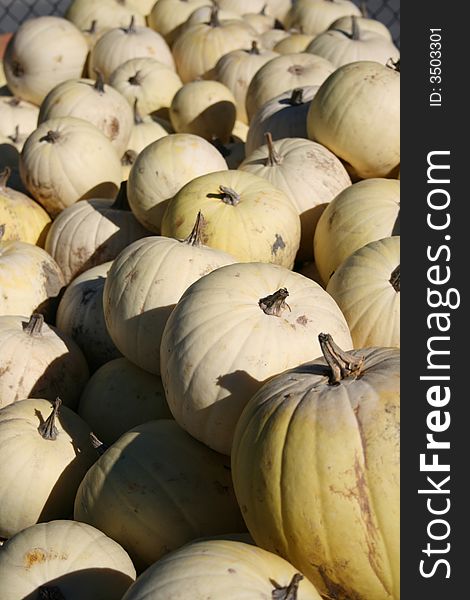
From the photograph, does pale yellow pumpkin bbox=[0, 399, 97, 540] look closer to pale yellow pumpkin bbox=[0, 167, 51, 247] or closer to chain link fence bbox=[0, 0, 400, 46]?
pale yellow pumpkin bbox=[0, 167, 51, 247]

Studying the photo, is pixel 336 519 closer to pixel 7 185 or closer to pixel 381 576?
pixel 381 576

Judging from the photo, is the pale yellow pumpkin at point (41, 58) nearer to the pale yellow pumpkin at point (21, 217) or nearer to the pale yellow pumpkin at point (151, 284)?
the pale yellow pumpkin at point (21, 217)

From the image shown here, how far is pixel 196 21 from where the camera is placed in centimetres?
568

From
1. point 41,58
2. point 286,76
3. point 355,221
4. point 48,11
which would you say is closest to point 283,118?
point 286,76

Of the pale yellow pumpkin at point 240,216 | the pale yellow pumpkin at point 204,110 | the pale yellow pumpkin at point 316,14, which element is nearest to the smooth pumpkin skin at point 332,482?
the pale yellow pumpkin at point 240,216

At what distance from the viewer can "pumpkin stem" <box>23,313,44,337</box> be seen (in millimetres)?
2932

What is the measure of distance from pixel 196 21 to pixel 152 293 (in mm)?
3559

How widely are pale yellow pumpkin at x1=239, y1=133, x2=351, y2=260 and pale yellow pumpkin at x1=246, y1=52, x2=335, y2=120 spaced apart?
0.94 metres

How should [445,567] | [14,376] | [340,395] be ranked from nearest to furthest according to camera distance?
1. [445,567]
2. [340,395]
3. [14,376]

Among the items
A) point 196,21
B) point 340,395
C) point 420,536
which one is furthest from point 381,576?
point 196,21

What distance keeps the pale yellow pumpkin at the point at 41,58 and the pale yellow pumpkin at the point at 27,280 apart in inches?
78.3

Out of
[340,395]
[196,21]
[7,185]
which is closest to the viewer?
[340,395]

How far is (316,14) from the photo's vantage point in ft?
19.6

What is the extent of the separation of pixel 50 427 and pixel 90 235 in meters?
1.26
